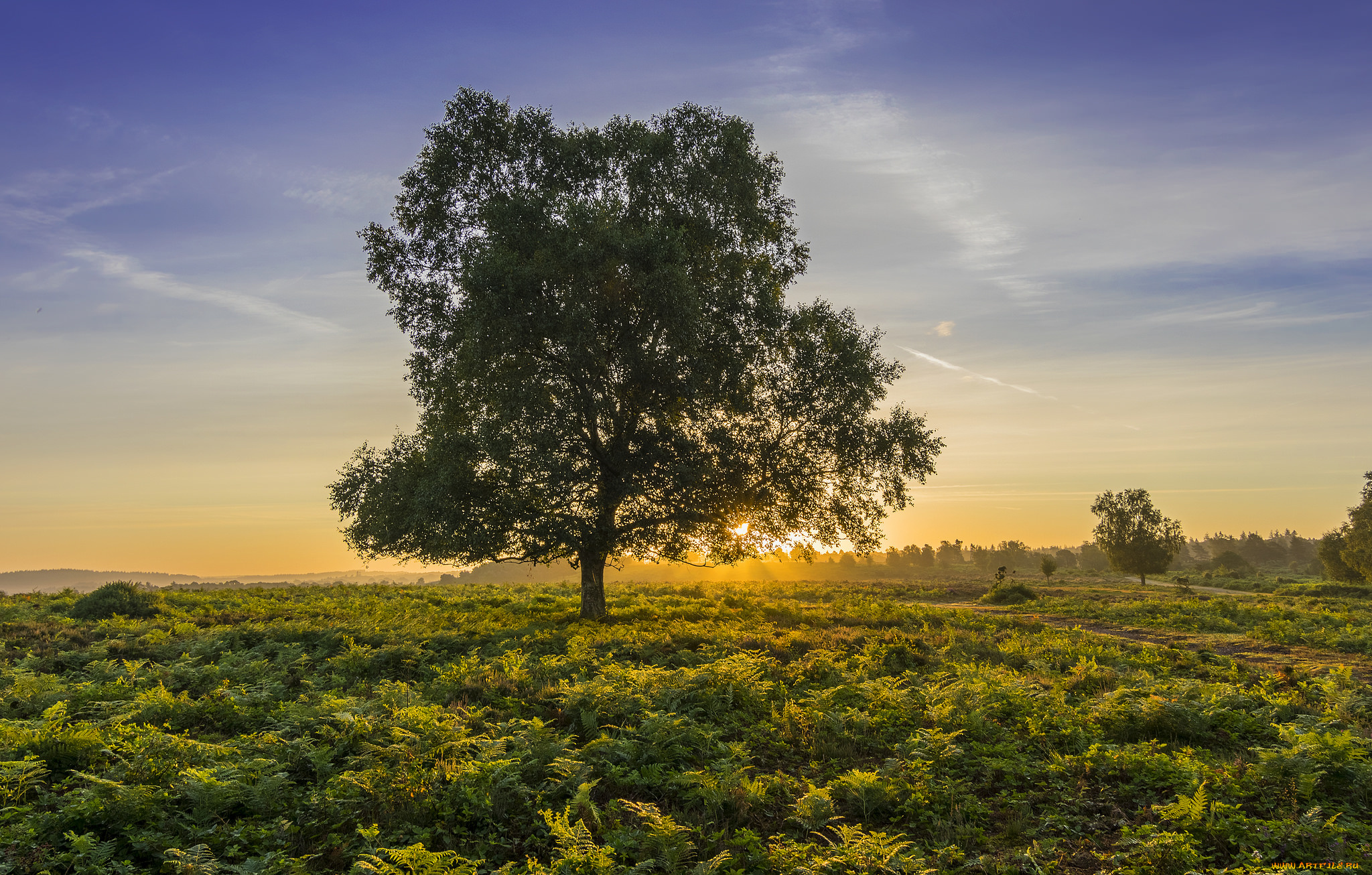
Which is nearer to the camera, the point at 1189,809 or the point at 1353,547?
the point at 1189,809

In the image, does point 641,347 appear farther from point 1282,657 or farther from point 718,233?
point 1282,657

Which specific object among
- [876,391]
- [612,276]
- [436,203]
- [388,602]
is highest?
[436,203]

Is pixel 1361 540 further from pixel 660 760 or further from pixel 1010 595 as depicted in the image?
pixel 660 760

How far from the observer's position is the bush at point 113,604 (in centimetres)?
2262

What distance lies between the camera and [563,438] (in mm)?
21297

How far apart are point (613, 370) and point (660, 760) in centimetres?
1453

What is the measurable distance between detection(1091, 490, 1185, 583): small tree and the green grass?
6346 centimetres

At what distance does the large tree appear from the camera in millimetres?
20594

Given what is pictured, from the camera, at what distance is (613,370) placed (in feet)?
72.4

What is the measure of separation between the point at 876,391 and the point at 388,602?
856 inches

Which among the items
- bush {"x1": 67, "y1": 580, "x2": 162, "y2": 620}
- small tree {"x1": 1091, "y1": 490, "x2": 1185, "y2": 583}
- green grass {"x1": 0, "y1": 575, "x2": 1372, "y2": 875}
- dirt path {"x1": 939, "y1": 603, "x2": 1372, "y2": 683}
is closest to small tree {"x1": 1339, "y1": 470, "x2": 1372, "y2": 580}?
small tree {"x1": 1091, "y1": 490, "x2": 1185, "y2": 583}

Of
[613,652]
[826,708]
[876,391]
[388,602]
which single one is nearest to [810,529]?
[876,391]

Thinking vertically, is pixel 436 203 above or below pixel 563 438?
above

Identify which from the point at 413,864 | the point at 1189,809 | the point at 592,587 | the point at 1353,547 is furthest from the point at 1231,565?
the point at 413,864
